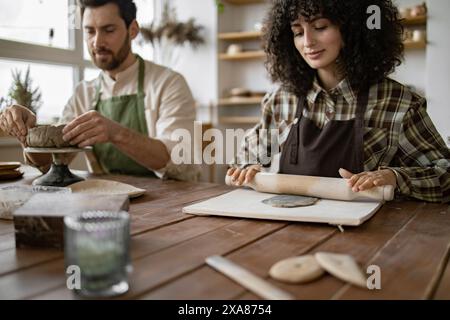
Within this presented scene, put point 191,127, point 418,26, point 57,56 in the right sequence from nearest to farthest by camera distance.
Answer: point 191,127 → point 57,56 → point 418,26

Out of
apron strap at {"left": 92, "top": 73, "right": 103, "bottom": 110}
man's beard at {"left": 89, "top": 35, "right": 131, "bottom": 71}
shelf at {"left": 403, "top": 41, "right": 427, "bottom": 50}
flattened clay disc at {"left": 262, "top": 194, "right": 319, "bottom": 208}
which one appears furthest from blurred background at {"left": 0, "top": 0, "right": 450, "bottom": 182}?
flattened clay disc at {"left": 262, "top": 194, "right": 319, "bottom": 208}

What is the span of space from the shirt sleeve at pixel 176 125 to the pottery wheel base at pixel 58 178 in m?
0.57

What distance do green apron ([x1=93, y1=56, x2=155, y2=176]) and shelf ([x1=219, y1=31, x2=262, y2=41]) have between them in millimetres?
2689

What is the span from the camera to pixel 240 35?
4949 millimetres

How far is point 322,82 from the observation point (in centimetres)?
185

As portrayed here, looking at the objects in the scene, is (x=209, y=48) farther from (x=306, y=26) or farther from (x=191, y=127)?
(x=306, y=26)

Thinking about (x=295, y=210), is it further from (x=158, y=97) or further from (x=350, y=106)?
(x=158, y=97)

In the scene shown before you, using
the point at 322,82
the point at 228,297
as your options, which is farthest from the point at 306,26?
the point at 228,297

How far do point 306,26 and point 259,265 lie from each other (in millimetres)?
1135

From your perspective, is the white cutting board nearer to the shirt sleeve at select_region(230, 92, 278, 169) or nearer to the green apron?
the shirt sleeve at select_region(230, 92, 278, 169)

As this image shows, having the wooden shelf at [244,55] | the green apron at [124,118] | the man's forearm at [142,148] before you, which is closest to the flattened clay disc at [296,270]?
the man's forearm at [142,148]

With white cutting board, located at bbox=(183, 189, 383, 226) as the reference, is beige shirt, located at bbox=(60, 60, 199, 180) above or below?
above

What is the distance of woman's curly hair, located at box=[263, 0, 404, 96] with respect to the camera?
1.70 metres

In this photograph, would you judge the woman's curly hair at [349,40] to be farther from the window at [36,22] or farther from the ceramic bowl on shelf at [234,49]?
the ceramic bowl on shelf at [234,49]
